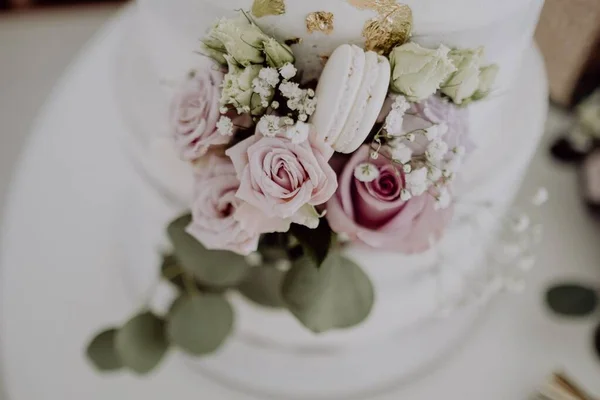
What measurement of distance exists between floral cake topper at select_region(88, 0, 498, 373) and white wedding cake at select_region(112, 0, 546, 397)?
0.02m

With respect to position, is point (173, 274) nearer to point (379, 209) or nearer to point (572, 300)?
point (379, 209)

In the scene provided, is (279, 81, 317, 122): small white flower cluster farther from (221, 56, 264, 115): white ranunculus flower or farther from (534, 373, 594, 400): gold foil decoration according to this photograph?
(534, 373, 594, 400): gold foil decoration

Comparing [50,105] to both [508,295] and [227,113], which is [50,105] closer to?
[227,113]

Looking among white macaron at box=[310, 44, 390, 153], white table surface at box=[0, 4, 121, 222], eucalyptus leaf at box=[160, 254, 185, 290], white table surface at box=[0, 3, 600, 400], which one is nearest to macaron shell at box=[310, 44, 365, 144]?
white macaron at box=[310, 44, 390, 153]

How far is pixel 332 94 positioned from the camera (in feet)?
1.61

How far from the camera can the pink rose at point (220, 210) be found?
569mm

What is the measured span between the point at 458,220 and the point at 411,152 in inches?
8.6

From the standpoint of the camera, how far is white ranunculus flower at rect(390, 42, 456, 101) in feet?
1.65

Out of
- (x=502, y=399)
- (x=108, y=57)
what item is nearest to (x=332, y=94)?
(x=502, y=399)

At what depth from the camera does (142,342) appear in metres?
0.79

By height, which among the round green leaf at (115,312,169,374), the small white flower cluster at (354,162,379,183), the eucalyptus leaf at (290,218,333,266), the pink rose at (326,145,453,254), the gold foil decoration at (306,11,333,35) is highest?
the gold foil decoration at (306,11,333,35)

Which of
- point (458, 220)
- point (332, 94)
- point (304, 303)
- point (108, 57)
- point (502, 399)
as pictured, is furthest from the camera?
point (108, 57)

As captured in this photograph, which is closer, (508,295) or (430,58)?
(430,58)

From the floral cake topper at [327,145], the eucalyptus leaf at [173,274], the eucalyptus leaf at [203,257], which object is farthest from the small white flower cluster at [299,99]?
the eucalyptus leaf at [173,274]
